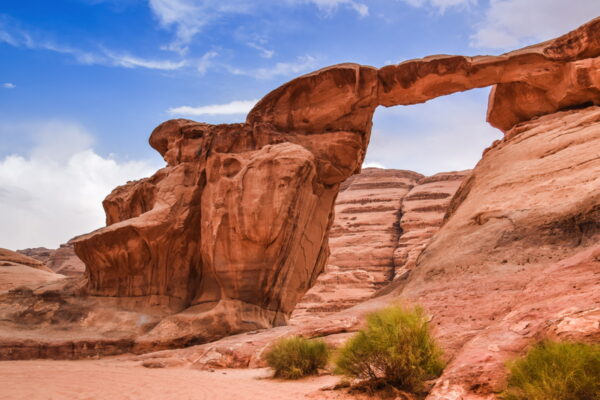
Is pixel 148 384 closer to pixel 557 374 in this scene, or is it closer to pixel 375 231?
pixel 557 374

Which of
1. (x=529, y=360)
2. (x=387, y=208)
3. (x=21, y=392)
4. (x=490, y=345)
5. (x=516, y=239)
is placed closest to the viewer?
(x=529, y=360)

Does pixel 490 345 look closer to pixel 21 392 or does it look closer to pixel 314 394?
pixel 314 394

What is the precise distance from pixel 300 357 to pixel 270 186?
7312 mm

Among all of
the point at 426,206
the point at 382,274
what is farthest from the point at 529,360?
the point at 426,206

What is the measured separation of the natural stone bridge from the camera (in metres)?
15.2

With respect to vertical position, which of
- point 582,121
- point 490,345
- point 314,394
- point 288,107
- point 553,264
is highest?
point 288,107

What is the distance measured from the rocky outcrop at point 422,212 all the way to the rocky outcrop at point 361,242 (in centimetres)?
113

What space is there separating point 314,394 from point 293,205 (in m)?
8.87

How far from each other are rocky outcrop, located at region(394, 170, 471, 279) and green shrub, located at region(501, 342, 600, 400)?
36.9 m

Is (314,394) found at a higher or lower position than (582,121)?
lower

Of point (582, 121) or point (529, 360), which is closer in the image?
point (529, 360)

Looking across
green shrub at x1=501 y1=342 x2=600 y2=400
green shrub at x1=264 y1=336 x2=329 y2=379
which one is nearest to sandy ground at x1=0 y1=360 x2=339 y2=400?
green shrub at x1=264 y1=336 x2=329 y2=379

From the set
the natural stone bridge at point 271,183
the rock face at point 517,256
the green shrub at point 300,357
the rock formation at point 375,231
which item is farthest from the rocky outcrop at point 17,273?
the rock formation at point 375,231

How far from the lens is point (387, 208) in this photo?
189 ft
